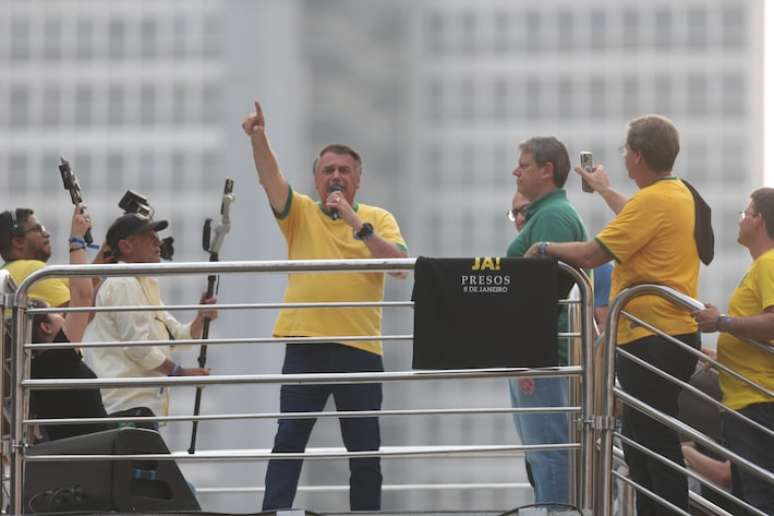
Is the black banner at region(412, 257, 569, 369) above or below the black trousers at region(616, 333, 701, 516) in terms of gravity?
above

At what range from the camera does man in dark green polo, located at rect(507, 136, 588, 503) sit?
298 inches

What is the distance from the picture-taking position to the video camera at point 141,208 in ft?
27.9

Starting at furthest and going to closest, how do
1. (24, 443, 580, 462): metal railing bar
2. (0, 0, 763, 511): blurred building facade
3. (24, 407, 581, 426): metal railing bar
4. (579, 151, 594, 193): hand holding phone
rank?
(0, 0, 763, 511): blurred building facade, (579, 151, 594, 193): hand holding phone, (24, 443, 580, 462): metal railing bar, (24, 407, 581, 426): metal railing bar

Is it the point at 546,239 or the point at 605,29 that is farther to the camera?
the point at 605,29

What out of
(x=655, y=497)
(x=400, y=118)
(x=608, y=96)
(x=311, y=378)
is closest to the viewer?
(x=655, y=497)

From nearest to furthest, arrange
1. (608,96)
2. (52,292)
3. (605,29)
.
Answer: (52,292)
(608,96)
(605,29)

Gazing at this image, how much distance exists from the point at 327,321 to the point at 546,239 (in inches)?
40.6

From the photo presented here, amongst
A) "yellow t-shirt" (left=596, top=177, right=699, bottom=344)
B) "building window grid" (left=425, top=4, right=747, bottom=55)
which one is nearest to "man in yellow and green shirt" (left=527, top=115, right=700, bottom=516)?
"yellow t-shirt" (left=596, top=177, right=699, bottom=344)

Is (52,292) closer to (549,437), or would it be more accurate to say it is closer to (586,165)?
(549,437)

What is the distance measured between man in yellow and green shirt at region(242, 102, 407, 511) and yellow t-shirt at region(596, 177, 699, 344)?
1132 millimetres

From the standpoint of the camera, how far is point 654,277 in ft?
23.3

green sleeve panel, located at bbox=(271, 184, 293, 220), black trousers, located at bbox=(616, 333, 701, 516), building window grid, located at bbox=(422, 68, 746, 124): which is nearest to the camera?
black trousers, located at bbox=(616, 333, 701, 516)

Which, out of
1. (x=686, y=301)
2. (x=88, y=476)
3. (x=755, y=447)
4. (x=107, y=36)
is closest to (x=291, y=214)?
(x=88, y=476)

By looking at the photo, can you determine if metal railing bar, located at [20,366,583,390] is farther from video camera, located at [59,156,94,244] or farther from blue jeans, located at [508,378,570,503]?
video camera, located at [59,156,94,244]
